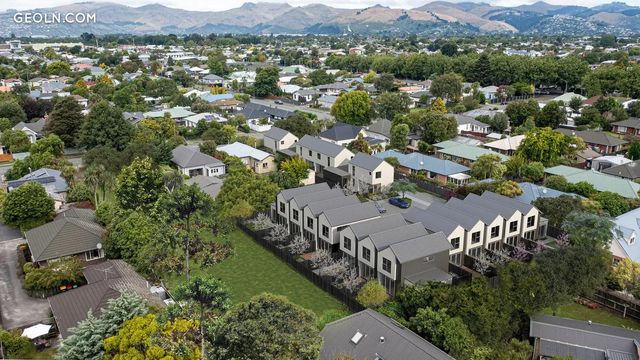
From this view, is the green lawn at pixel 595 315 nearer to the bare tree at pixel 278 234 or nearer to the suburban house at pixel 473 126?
the bare tree at pixel 278 234

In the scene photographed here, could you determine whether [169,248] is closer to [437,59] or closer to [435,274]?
[435,274]

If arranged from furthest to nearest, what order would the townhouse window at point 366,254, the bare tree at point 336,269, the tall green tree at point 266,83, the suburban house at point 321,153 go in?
the tall green tree at point 266,83
the suburban house at point 321,153
the bare tree at point 336,269
the townhouse window at point 366,254

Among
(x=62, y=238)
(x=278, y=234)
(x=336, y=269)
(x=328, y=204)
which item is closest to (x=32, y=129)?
(x=62, y=238)

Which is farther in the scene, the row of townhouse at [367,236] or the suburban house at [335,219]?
the suburban house at [335,219]

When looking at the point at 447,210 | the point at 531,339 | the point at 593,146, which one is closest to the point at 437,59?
the point at 593,146

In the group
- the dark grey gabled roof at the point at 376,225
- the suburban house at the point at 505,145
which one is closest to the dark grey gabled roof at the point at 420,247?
the dark grey gabled roof at the point at 376,225

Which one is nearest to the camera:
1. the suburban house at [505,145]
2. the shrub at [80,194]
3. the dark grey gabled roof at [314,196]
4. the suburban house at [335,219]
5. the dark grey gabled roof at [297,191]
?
the suburban house at [335,219]

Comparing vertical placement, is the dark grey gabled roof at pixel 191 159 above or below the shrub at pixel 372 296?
above
